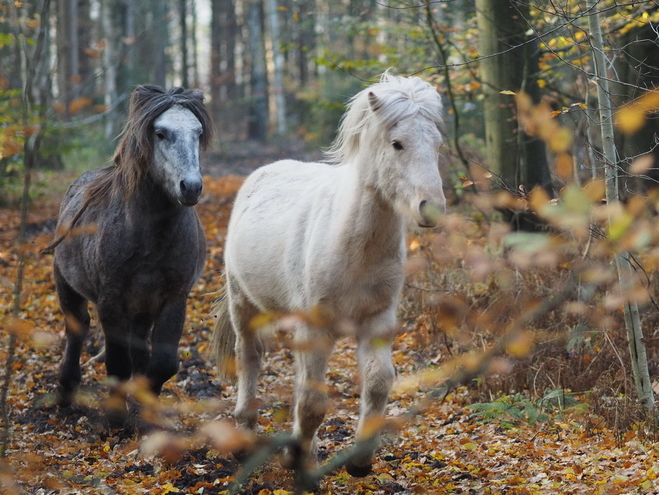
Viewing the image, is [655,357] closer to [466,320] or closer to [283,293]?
[466,320]

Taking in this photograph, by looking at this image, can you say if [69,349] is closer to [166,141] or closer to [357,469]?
[166,141]

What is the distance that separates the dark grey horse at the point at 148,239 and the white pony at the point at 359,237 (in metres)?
0.73

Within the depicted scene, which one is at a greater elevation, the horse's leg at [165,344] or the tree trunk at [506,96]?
the tree trunk at [506,96]

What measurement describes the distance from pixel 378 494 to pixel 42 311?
5917 mm

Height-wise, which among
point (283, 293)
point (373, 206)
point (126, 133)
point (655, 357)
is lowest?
point (655, 357)

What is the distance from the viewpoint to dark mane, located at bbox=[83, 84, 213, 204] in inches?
203

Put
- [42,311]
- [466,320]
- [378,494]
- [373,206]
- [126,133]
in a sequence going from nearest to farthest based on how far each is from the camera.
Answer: [373,206]
[378,494]
[126,133]
[466,320]
[42,311]

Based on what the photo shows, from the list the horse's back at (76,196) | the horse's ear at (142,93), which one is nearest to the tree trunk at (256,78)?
the horse's back at (76,196)

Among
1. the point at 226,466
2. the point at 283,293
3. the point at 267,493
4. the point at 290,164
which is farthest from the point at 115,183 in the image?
the point at 267,493

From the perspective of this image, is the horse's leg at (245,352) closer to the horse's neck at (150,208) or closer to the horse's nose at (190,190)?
the horse's neck at (150,208)

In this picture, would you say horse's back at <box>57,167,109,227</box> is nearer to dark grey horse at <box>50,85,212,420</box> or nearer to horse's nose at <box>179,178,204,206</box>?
dark grey horse at <box>50,85,212,420</box>

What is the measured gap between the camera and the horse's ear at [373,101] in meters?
3.69

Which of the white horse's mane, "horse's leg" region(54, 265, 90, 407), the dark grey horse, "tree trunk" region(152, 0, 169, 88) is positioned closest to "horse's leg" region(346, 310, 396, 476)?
the white horse's mane

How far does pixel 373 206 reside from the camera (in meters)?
3.92
